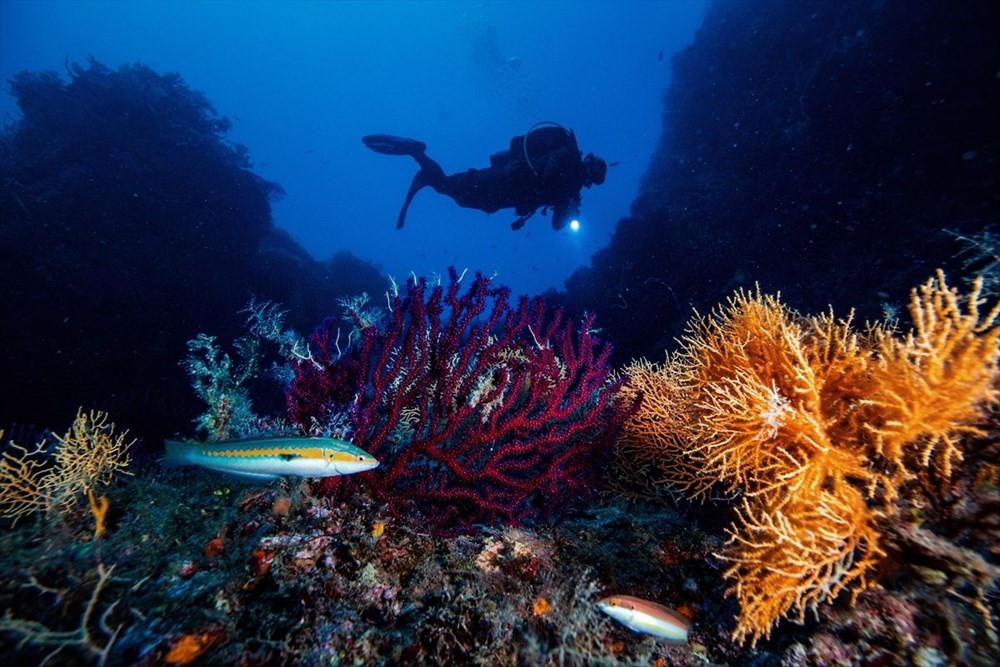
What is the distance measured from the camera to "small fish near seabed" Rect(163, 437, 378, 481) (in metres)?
2.12

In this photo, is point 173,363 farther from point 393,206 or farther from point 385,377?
point 393,206

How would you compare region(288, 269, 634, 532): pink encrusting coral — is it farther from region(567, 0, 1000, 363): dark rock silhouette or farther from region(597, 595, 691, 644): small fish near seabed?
region(567, 0, 1000, 363): dark rock silhouette

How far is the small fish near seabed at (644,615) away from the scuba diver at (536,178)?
11007mm

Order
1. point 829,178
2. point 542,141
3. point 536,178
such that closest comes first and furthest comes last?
point 829,178
point 536,178
point 542,141

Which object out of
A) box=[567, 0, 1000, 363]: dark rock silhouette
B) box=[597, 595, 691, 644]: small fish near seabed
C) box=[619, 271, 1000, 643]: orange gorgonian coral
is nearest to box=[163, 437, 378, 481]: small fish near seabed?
box=[597, 595, 691, 644]: small fish near seabed

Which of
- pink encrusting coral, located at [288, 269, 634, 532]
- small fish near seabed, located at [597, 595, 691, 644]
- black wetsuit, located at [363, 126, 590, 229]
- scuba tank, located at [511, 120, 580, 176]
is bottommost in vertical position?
small fish near seabed, located at [597, 595, 691, 644]

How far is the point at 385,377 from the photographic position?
326cm

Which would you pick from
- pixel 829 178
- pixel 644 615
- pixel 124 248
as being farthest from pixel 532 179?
pixel 124 248

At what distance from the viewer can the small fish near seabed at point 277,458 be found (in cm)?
212

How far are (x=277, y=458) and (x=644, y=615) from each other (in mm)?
1861

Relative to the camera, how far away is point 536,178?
12.3 metres

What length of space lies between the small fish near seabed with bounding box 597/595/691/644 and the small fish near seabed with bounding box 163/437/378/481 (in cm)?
131

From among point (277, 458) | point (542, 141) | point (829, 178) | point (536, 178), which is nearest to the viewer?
point (277, 458)

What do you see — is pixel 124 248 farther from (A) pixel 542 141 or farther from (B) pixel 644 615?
(B) pixel 644 615
